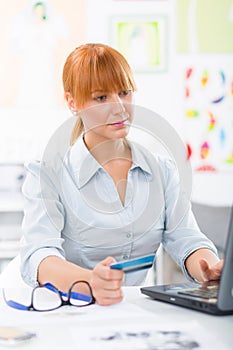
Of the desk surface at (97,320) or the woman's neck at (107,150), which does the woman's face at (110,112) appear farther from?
the desk surface at (97,320)

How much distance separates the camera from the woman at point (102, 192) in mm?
1603

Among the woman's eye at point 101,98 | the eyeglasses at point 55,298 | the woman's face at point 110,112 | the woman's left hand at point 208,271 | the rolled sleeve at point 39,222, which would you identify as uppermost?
the woman's eye at point 101,98

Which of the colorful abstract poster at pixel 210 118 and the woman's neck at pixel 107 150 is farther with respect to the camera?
the colorful abstract poster at pixel 210 118

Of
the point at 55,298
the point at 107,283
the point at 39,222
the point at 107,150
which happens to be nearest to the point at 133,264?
the point at 107,283

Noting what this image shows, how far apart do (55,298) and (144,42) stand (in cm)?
277

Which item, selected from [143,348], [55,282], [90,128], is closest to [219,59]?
[90,128]

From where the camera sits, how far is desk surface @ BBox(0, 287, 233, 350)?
1.05 metres

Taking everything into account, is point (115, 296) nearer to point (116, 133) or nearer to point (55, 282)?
point (55, 282)

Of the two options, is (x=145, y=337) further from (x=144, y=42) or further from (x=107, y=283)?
(x=144, y=42)

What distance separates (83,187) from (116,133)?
0.60ft

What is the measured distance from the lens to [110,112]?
1.58 m

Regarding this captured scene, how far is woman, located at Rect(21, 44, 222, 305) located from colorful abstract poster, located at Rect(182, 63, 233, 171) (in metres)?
2.20

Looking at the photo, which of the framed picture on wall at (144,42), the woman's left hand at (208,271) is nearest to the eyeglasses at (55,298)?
the woman's left hand at (208,271)

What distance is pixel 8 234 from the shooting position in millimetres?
3729
